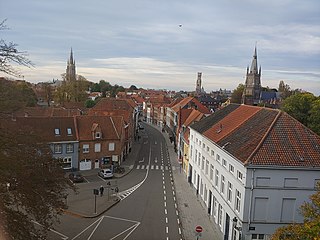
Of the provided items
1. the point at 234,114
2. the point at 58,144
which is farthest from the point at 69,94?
the point at 234,114

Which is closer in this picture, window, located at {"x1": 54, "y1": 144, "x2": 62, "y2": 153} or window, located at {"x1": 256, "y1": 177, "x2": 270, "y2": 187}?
window, located at {"x1": 256, "y1": 177, "x2": 270, "y2": 187}

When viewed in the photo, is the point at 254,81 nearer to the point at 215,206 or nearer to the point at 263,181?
the point at 215,206

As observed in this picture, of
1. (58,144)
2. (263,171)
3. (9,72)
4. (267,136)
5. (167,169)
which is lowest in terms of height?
(167,169)

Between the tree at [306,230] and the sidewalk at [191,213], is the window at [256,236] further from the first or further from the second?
the tree at [306,230]

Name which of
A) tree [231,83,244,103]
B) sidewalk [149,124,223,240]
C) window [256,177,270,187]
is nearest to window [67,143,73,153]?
sidewalk [149,124,223,240]

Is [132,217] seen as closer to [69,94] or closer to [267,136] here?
[267,136]

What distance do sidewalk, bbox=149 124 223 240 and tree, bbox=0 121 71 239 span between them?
40.4 ft

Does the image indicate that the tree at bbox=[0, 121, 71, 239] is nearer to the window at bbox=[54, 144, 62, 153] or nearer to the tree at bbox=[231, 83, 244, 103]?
the window at bbox=[54, 144, 62, 153]

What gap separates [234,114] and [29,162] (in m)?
22.3

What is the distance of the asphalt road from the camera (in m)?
23.8

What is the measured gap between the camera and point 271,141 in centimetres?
2153

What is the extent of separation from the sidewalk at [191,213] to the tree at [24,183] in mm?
12327

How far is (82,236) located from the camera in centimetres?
Answer: 2317

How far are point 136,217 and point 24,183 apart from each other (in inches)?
598
